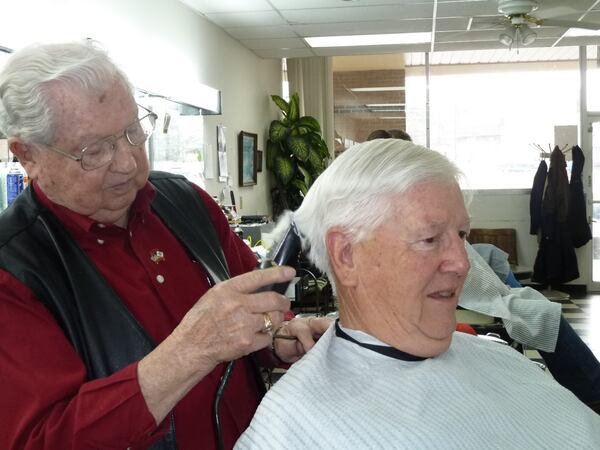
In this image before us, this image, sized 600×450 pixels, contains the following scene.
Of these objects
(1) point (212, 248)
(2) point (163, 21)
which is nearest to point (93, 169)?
(1) point (212, 248)

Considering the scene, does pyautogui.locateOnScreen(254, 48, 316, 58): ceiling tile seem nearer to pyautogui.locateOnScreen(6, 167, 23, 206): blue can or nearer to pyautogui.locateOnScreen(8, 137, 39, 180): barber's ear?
pyautogui.locateOnScreen(6, 167, 23, 206): blue can

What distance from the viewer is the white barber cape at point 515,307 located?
254cm

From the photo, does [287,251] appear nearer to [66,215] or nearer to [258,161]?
[66,215]

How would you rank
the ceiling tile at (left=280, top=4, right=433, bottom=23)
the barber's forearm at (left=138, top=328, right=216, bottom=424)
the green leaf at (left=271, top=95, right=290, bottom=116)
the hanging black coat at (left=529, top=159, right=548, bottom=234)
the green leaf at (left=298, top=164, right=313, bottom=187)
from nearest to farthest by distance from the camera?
the barber's forearm at (left=138, top=328, right=216, bottom=424), the ceiling tile at (left=280, top=4, right=433, bottom=23), the green leaf at (left=271, top=95, right=290, bottom=116), the green leaf at (left=298, top=164, right=313, bottom=187), the hanging black coat at (left=529, top=159, right=548, bottom=234)

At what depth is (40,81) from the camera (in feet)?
3.80

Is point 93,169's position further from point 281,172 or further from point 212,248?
point 281,172

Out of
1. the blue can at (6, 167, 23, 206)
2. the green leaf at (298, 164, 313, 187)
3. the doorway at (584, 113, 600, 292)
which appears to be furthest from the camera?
the doorway at (584, 113, 600, 292)

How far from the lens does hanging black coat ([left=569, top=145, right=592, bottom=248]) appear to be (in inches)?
270

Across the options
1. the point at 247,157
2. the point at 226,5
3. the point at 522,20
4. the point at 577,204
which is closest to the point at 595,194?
the point at 577,204

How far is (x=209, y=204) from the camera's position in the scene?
1.63 meters

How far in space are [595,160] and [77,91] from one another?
7.02m

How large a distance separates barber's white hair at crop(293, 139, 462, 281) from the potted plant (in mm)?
5214

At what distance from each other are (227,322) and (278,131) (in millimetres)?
5713

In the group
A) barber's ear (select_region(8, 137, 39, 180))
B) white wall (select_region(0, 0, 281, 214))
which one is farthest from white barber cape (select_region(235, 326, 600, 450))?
white wall (select_region(0, 0, 281, 214))
